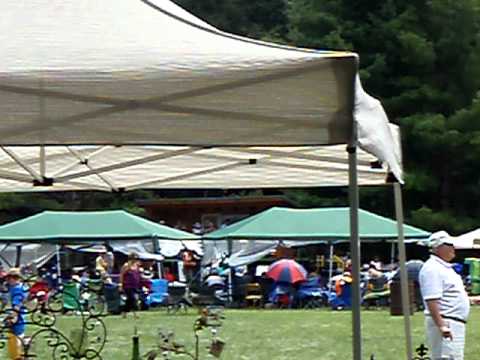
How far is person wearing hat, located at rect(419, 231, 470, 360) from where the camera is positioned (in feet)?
26.0

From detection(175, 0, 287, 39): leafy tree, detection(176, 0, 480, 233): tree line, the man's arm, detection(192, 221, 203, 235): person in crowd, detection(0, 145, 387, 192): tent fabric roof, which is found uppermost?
detection(175, 0, 287, 39): leafy tree

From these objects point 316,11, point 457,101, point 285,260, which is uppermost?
point 316,11

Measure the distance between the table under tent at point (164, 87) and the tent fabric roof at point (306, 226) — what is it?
2216 centimetres

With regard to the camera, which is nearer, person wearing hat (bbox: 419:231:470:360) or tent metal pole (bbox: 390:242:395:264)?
person wearing hat (bbox: 419:231:470:360)

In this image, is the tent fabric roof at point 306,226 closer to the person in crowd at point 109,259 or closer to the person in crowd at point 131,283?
the person in crowd at point 109,259

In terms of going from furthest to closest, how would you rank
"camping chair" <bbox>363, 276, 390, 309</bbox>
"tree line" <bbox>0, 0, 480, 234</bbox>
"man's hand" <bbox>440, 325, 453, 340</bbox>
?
"tree line" <bbox>0, 0, 480, 234</bbox> < "camping chair" <bbox>363, 276, 390, 309</bbox> < "man's hand" <bbox>440, 325, 453, 340</bbox>

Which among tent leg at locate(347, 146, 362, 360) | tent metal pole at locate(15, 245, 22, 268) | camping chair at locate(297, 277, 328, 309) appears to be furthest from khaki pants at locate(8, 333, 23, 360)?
tent metal pole at locate(15, 245, 22, 268)

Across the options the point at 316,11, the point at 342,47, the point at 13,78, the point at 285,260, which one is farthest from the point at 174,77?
the point at 316,11

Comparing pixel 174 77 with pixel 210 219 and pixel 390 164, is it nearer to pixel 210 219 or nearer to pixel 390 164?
pixel 390 164

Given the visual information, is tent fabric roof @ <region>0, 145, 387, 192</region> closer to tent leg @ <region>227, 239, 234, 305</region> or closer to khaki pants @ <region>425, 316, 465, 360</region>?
khaki pants @ <region>425, 316, 465, 360</region>

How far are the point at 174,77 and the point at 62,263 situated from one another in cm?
3113

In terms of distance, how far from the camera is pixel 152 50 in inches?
182

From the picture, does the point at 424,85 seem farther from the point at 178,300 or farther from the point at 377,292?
the point at 178,300

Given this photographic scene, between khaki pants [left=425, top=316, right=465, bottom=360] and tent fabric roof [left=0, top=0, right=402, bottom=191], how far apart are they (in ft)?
10.7
